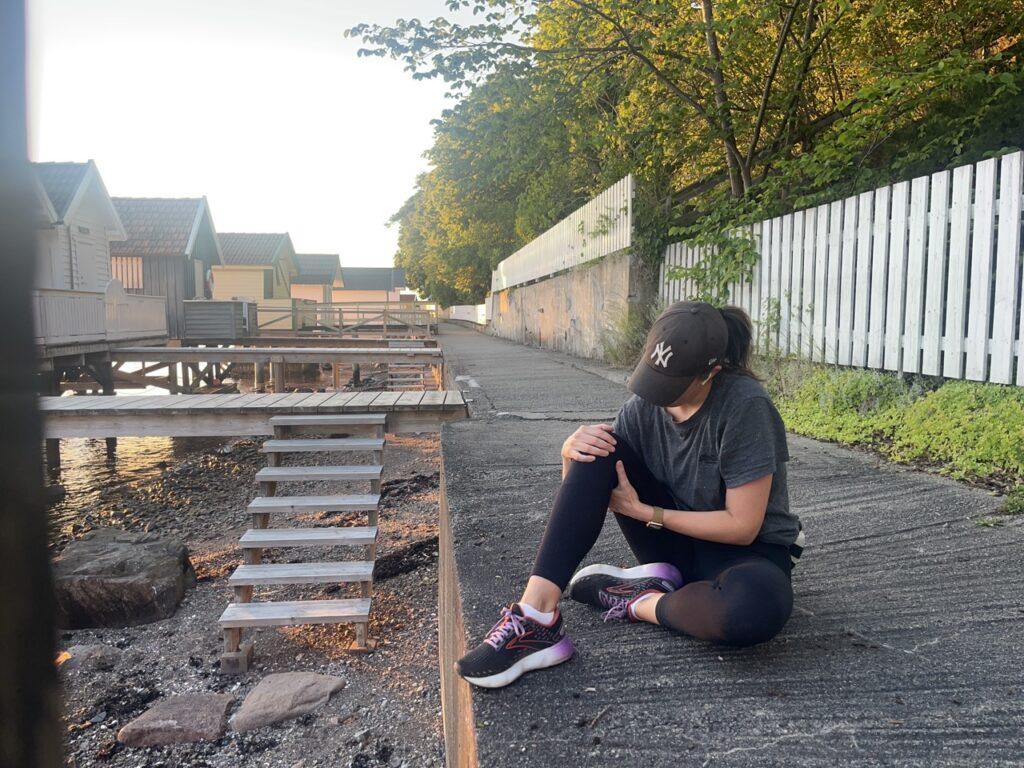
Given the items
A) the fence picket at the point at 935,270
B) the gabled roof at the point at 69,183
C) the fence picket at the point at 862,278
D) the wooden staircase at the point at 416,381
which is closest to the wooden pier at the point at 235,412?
the fence picket at the point at 862,278

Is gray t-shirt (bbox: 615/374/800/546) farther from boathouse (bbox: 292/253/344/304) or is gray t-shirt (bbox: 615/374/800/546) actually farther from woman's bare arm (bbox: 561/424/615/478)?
boathouse (bbox: 292/253/344/304)

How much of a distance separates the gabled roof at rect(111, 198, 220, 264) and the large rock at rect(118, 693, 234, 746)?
22456 mm

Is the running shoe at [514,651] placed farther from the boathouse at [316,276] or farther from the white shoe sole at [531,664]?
the boathouse at [316,276]

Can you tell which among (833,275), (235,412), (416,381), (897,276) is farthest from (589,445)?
(416,381)

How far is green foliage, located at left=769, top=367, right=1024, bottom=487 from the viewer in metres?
3.80

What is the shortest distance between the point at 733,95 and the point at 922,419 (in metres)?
6.51

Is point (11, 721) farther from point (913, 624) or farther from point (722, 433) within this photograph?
point (913, 624)

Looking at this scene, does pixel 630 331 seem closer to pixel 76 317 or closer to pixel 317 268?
pixel 76 317

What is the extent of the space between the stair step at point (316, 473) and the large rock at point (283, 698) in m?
1.56

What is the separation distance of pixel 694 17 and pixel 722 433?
30.6 ft

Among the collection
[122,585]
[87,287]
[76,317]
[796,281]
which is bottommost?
[122,585]

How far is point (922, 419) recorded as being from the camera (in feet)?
14.9

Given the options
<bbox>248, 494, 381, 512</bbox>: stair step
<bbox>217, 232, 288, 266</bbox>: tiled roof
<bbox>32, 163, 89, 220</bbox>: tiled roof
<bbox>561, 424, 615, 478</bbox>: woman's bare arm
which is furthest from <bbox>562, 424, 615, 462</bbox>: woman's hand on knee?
<bbox>217, 232, 288, 266</bbox>: tiled roof

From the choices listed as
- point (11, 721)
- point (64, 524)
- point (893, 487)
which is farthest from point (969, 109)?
point (64, 524)
